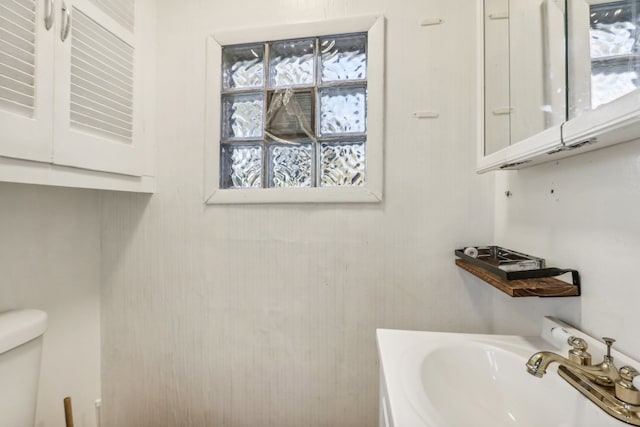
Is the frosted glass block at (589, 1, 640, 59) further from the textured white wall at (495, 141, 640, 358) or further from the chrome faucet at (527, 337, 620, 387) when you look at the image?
the chrome faucet at (527, 337, 620, 387)

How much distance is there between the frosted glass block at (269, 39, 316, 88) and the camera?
1.16m

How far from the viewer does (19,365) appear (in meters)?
0.86

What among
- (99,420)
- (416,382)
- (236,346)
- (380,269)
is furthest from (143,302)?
(416,382)

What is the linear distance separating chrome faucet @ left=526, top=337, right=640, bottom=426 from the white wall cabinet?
1346mm

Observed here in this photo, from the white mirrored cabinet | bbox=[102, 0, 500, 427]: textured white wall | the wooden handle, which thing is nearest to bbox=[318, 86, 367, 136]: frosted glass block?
bbox=[102, 0, 500, 427]: textured white wall

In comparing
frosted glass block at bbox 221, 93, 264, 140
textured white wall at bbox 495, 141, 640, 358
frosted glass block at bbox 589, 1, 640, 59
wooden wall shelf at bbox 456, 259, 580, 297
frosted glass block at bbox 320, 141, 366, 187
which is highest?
frosted glass block at bbox 221, 93, 264, 140

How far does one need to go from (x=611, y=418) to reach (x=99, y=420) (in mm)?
1825

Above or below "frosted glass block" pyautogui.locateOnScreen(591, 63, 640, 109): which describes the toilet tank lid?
below

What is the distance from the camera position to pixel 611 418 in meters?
0.47

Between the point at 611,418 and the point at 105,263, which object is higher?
the point at 105,263

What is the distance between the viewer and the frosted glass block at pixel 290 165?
117cm

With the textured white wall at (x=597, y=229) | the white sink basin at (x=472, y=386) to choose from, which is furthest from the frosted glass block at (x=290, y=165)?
the textured white wall at (x=597, y=229)

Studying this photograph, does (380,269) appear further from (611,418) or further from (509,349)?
(611,418)

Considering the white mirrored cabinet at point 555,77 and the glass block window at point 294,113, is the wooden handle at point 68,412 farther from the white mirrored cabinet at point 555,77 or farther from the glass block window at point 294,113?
the white mirrored cabinet at point 555,77
